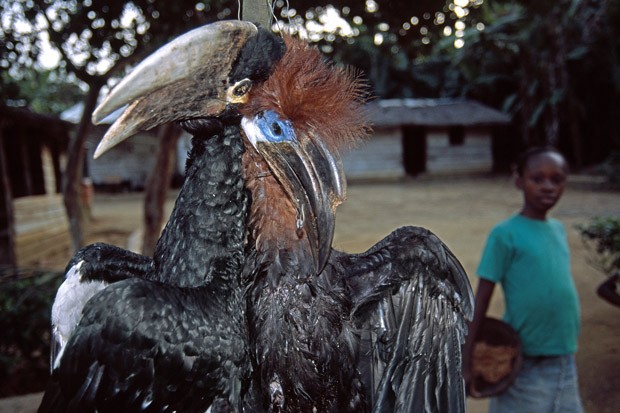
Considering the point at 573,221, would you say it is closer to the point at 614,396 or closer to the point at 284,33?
the point at 614,396

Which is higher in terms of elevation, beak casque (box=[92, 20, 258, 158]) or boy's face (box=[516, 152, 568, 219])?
beak casque (box=[92, 20, 258, 158])

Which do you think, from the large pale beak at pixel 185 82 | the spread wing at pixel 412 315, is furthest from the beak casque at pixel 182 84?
the spread wing at pixel 412 315

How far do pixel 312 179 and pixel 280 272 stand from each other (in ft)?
1.14

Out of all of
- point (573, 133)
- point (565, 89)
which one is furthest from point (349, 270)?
point (573, 133)

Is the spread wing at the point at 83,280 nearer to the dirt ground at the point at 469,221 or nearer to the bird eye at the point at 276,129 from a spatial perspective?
the bird eye at the point at 276,129

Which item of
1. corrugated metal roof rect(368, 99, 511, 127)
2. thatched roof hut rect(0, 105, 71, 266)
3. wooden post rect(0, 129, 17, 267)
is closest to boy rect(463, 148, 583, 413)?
thatched roof hut rect(0, 105, 71, 266)

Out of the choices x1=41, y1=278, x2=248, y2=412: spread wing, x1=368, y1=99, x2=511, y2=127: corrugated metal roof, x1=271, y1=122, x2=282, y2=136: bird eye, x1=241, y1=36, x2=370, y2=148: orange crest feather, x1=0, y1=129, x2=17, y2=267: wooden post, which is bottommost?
x1=0, y1=129, x2=17, y2=267: wooden post

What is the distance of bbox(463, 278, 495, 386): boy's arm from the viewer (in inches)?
105

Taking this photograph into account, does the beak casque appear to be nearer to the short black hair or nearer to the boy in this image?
the boy

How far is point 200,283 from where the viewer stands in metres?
1.43

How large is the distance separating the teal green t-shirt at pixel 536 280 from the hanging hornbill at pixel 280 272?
1181mm

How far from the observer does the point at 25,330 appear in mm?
4469

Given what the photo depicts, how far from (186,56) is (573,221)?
12.0m

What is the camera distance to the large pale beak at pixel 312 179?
52.9 inches
